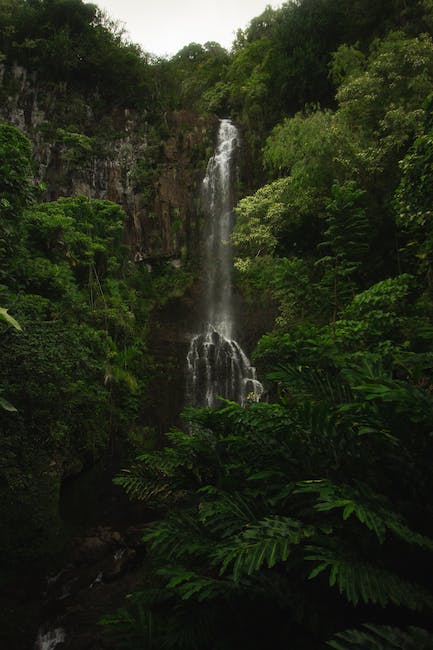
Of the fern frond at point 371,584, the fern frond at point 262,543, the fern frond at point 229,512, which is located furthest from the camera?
the fern frond at point 229,512

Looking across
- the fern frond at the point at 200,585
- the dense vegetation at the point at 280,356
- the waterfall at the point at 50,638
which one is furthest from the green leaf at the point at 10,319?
the waterfall at the point at 50,638

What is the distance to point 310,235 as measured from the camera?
22.0 feet

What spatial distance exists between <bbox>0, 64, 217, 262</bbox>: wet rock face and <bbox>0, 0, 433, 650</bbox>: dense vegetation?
0.56 m

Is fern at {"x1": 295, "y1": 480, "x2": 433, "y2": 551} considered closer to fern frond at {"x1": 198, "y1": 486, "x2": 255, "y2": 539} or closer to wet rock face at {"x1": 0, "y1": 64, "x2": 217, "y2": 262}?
fern frond at {"x1": 198, "y1": 486, "x2": 255, "y2": 539}

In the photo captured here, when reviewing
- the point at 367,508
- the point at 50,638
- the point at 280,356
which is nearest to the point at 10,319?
the point at 367,508

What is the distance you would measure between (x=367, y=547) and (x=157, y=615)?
2.88ft

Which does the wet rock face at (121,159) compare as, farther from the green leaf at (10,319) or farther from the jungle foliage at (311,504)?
the green leaf at (10,319)

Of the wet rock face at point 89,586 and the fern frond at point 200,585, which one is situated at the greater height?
the fern frond at point 200,585

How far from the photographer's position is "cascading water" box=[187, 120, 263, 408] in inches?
532

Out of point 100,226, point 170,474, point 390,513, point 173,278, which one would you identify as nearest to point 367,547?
point 390,513

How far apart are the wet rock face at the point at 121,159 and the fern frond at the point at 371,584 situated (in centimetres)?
1790

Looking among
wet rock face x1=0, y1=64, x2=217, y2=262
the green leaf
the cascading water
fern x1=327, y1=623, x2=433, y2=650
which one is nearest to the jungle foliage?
fern x1=327, y1=623, x2=433, y2=650

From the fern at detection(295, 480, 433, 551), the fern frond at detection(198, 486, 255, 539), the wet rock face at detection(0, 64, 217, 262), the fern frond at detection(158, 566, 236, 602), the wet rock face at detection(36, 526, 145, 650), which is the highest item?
the wet rock face at detection(0, 64, 217, 262)

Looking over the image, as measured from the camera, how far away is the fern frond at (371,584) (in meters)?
0.98
